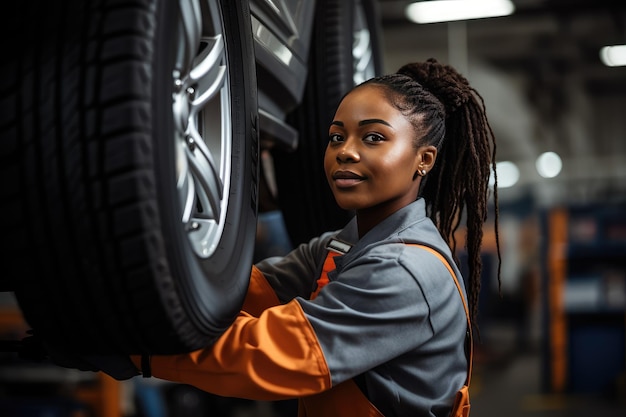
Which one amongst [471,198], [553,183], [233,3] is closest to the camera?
[233,3]

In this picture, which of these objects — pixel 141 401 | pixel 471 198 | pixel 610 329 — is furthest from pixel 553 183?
pixel 471 198

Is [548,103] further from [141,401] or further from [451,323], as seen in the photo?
[451,323]

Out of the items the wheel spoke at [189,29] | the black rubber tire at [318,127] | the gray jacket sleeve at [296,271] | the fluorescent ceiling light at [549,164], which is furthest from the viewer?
the fluorescent ceiling light at [549,164]

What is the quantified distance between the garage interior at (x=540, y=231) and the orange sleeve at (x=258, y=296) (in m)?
0.97

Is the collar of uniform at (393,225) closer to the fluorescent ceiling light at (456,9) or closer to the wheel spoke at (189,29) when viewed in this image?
the wheel spoke at (189,29)

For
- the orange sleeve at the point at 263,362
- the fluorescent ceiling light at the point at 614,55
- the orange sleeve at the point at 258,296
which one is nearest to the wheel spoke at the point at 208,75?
the orange sleeve at the point at 263,362

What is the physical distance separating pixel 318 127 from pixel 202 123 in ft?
2.85

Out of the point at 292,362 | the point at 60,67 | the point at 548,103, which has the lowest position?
the point at 292,362

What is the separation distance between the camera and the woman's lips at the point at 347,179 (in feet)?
4.38

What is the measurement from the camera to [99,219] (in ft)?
3.11

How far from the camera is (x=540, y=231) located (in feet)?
27.3

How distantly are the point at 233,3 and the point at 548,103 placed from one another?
13.9 metres

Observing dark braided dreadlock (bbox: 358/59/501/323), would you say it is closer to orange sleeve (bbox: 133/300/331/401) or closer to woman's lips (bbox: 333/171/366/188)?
woman's lips (bbox: 333/171/366/188)

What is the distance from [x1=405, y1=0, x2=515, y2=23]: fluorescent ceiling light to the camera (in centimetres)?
841
